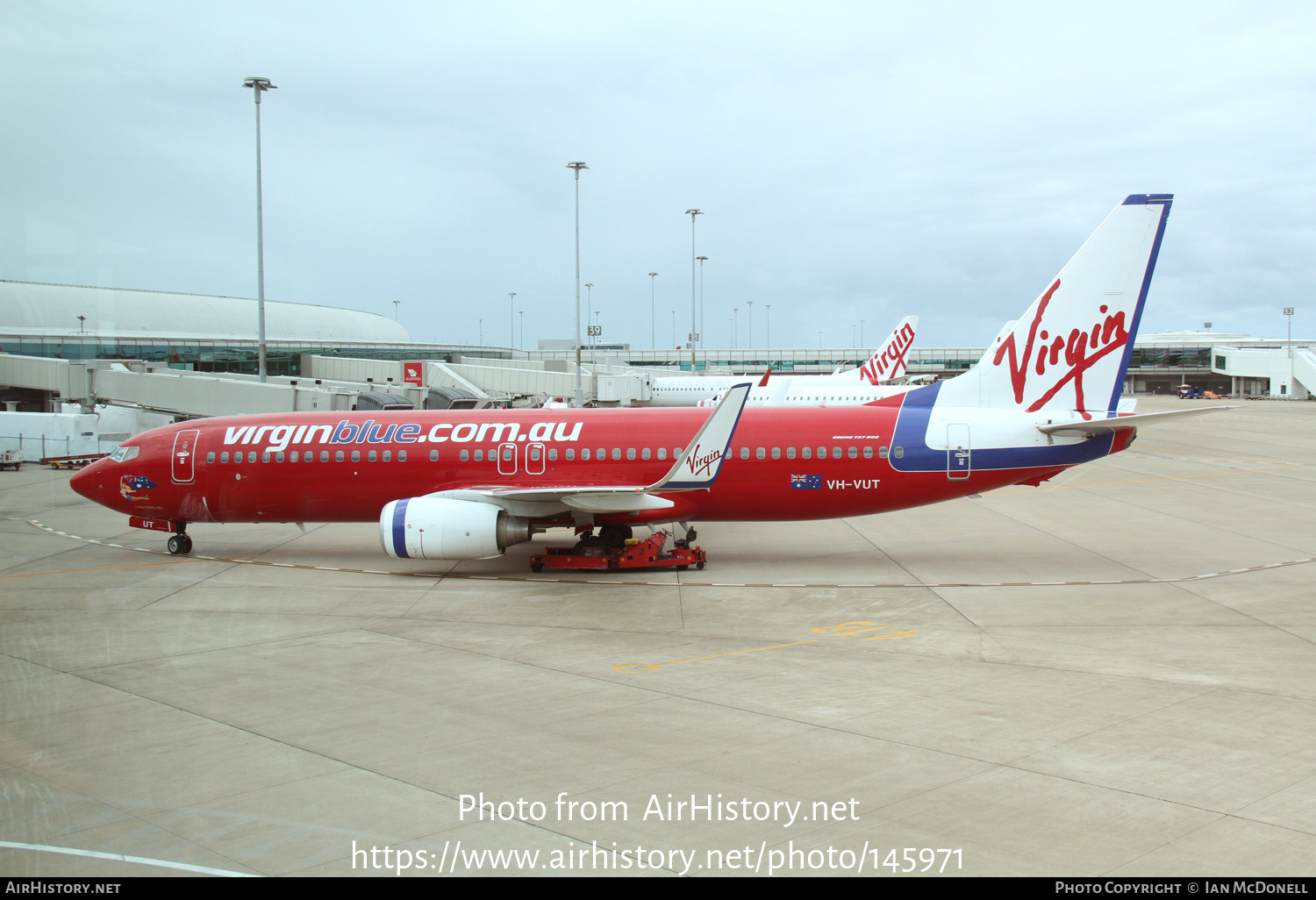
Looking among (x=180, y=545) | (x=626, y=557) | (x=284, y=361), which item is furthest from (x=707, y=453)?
(x=284, y=361)

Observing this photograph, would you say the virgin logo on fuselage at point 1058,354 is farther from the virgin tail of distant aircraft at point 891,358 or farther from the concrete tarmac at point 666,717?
the virgin tail of distant aircraft at point 891,358

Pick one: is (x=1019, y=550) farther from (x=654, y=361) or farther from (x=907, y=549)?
(x=654, y=361)

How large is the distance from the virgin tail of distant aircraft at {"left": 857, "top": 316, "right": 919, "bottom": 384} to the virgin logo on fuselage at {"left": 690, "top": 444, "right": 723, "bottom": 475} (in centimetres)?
4268

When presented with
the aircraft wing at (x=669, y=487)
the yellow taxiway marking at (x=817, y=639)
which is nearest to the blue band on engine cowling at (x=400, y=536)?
the aircraft wing at (x=669, y=487)

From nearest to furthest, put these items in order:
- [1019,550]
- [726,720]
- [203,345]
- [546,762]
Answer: [546,762] → [726,720] → [1019,550] → [203,345]

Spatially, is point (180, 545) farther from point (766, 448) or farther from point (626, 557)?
point (766, 448)

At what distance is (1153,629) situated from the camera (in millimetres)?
14086

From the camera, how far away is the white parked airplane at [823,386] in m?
49.7

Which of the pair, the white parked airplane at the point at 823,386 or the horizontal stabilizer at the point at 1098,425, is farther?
the white parked airplane at the point at 823,386

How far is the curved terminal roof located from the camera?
506 inches

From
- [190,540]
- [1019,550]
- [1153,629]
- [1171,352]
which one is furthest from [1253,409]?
[190,540]

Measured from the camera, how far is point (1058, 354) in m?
19.8

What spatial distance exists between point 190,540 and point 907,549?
56.6 feet

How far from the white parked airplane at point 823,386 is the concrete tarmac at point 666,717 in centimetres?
2754
